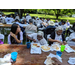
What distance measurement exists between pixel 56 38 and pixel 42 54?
42.0 inches

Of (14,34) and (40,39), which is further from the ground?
(14,34)

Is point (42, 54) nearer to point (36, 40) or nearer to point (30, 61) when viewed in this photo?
point (30, 61)

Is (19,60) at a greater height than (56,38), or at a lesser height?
lesser

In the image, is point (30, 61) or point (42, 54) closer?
point (30, 61)
